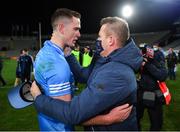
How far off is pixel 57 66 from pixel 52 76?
0.34 feet

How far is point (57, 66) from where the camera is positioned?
308 cm

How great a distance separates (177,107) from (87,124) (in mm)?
8612

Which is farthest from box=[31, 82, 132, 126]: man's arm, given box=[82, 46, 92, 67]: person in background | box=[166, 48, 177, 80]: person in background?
box=[166, 48, 177, 80]: person in background

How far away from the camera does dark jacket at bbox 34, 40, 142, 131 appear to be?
2605 mm

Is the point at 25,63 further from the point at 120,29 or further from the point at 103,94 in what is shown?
the point at 103,94

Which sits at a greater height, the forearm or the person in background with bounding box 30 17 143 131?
the person in background with bounding box 30 17 143 131

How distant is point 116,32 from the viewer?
111 inches

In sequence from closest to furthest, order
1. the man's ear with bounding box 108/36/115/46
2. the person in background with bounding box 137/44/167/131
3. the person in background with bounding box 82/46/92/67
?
the man's ear with bounding box 108/36/115/46 → the person in background with bounding box 137/44/167/131 → the person in background with bounding box 82/46/92/67

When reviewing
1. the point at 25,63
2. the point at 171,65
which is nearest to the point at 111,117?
the point at 25,63

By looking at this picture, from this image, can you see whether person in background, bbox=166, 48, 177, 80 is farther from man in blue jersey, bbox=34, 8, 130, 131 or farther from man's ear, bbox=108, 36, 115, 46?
man's ear, bbox=108, 36, 115, 46

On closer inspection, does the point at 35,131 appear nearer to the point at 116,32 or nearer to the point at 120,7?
the point at 116,32

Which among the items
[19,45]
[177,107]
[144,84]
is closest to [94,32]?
[19,45]

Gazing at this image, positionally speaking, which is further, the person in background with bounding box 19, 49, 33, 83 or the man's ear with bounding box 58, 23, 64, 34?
the person in background with bounding box 19, 49, 33, 83

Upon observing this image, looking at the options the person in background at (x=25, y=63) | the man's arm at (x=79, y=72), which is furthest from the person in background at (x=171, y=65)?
the man's arm at (x=79, y=72)
